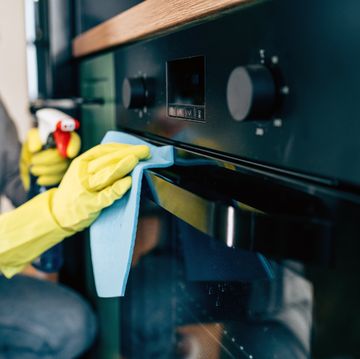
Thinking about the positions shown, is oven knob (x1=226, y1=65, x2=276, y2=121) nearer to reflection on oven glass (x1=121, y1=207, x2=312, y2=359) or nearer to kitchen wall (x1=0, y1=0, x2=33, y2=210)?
reflection on oven glass (x1=121, y1=207, x2=312, y2=359)

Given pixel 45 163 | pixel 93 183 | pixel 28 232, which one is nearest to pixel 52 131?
pixel 45 163

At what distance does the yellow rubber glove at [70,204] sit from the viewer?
0.64 metres

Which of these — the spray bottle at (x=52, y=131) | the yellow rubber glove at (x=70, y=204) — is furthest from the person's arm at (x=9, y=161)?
the yellow rubber glove at (x=70, y=204)

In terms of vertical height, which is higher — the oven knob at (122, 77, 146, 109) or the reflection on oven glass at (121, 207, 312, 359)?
the oven knob at (122, 77, 146, 109)

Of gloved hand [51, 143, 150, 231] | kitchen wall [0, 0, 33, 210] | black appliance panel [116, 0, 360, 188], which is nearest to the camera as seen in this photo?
black appliance panel [116, 0, 360, 188]

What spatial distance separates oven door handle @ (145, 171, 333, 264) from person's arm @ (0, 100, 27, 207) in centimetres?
106

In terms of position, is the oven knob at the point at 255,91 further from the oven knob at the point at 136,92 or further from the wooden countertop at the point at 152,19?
the oven knob at the point at 136,92

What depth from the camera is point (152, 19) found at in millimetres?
697

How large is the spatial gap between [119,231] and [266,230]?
320 mm

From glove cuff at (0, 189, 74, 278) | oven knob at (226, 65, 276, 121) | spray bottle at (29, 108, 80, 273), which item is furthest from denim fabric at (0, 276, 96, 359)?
A: oven knob at (226, 65, 276, 121)

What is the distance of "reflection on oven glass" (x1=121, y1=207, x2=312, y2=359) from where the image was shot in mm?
435

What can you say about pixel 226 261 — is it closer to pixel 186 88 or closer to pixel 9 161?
pixel 186 88

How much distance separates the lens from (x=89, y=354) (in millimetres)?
1384

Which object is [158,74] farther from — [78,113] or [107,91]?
[78,113]
